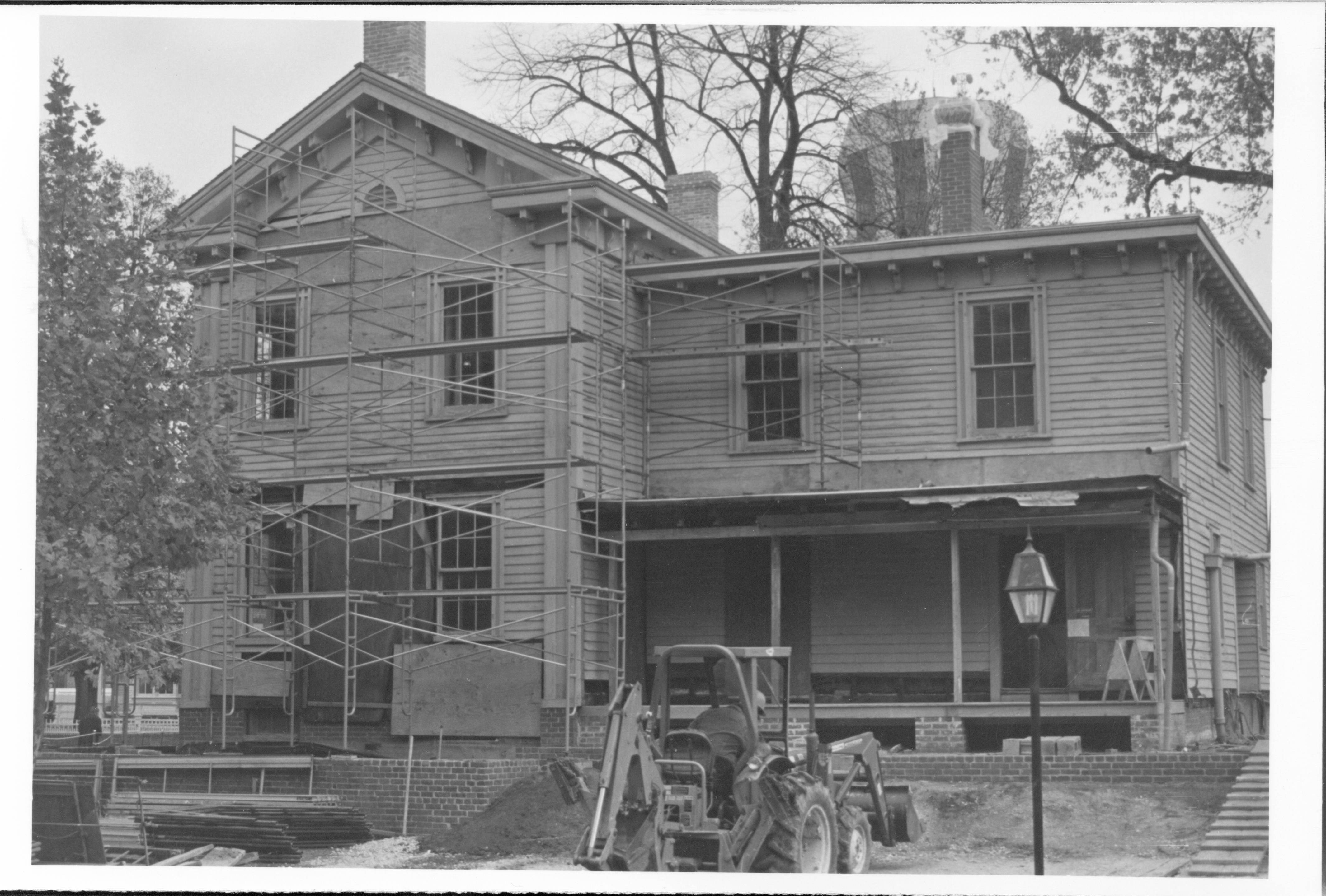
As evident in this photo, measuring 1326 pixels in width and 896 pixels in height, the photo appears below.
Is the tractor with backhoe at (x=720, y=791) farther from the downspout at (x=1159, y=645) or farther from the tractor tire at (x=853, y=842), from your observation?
the downspout at (x=1159, y=645)

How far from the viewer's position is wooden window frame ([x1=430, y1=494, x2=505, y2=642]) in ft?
74.2

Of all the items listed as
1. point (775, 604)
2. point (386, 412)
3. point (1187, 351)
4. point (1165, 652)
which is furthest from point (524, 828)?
point (1187, 351)

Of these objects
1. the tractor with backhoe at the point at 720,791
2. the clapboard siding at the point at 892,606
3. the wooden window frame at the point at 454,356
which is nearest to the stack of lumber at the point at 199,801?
the wooden window frame at the point at 454,356

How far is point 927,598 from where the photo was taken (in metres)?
22.6

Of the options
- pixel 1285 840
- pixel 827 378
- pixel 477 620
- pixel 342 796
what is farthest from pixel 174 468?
pixel 1285 840

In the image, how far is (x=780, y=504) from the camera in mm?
21438

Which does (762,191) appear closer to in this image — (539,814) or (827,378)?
(827,378)

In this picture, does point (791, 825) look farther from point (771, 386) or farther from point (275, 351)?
point (275, 351)

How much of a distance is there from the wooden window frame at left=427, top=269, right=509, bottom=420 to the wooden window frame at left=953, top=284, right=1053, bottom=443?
624cm

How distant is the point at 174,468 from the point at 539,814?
5.45 metres

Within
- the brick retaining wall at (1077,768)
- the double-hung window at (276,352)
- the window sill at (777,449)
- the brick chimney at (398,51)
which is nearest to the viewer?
the brick retaining wall at (1077,768)

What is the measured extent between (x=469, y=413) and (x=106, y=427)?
23.6 feet

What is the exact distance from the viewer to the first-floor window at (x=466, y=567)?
2291cm

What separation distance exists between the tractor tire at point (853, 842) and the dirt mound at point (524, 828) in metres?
3.46
